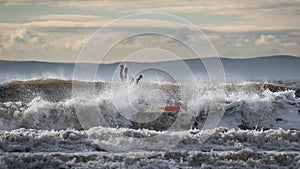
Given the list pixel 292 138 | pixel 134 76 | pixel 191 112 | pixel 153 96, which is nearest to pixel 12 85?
pixel 134 76

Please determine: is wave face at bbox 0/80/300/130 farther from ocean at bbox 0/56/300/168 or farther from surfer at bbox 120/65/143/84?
surfer at bbox 120/65/143/84

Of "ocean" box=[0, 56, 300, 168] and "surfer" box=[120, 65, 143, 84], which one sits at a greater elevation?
"surfer" box=[120, 65, 143, 84]

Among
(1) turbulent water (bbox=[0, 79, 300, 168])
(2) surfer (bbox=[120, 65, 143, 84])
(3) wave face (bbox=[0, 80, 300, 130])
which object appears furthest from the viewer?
(2) surfer (bbox=[120, 65, 143, 84])

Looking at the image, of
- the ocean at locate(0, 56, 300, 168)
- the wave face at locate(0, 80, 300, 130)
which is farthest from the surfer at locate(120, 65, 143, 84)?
the wave face at locate(0, 80, 300, 130)

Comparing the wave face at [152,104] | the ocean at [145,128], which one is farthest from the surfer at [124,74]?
the wave face at [152,104]

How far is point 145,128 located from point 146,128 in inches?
1.8

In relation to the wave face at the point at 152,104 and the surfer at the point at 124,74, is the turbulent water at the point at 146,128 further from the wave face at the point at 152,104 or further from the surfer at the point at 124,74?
the surfer at the point at 124,74

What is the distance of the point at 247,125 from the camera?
23281 millimetres

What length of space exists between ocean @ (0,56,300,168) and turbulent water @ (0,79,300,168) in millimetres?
25

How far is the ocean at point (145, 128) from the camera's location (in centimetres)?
1620

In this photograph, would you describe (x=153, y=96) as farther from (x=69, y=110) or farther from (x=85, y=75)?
(x=85, y=75)

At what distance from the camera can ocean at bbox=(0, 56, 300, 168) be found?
16.2m

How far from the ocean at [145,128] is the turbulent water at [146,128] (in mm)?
25

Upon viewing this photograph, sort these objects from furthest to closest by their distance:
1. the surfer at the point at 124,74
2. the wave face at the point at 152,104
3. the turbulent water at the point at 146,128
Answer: the surfer at the point at 124,74
the wave face at the point at 152,104
the turbulent water at the point at 146,128
